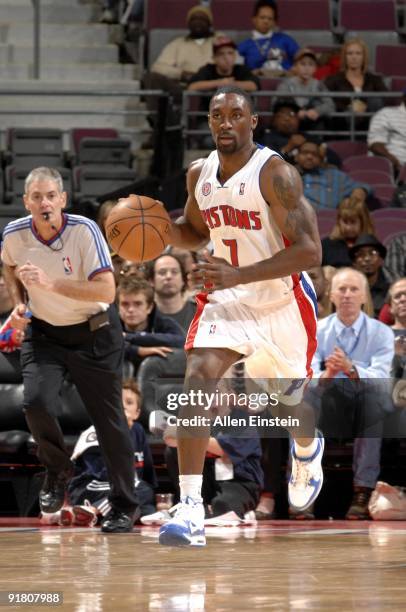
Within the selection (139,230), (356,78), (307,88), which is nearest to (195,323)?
(139,230)

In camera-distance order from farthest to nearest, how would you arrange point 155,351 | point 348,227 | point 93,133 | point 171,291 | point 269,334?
point 93,133
point 348,227
point 171,291
point 155,351
point 269,334

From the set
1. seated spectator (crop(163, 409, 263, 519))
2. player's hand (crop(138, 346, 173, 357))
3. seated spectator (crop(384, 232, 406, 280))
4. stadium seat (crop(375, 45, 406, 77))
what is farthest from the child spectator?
stadium seat (crop(375, 45, 406, 77))

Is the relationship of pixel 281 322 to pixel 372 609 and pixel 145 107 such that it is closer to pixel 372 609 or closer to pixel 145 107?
pixel 372 609

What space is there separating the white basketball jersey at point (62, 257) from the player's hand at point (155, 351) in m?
1.34

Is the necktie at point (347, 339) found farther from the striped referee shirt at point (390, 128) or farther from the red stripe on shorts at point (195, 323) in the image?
the striped referee shirt at point (390, 128)

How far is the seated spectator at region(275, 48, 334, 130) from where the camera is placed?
11.7 metres

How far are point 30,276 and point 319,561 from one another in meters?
2.07

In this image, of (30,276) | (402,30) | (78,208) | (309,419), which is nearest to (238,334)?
(309,419)

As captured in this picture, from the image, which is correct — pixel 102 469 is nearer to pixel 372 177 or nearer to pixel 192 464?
pixel 192 464

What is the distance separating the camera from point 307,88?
39.1 feet

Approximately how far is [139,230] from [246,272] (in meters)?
0.78

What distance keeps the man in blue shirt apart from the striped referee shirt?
4.14m

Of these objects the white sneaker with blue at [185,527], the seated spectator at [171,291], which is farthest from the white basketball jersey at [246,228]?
the seated spectator at [171,291]

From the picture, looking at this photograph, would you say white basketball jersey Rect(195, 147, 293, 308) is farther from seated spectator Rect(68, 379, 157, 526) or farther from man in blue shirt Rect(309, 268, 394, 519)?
seated spectator Rect(68, 379, 157, 526)
